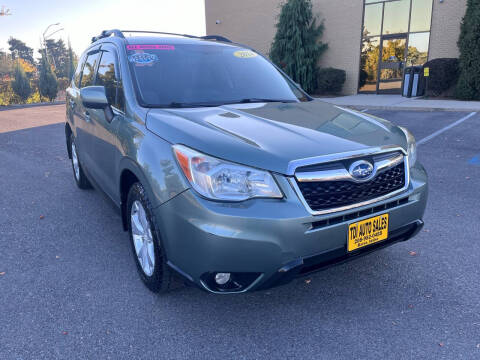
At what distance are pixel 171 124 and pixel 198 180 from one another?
0.53 m

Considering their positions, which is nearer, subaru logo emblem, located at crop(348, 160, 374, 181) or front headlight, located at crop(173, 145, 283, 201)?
front headlight, located at crop(173, 145, 283, 201)

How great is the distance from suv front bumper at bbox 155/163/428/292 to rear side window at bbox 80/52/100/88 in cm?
252

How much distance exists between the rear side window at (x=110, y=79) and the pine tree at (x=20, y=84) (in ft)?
105

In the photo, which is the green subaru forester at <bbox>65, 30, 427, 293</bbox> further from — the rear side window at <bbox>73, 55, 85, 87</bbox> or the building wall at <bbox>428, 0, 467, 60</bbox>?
the building wall at <bbox>428, 0, 467, 60</bbox>

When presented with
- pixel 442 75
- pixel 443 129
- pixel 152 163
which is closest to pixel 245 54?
pixel 152 163

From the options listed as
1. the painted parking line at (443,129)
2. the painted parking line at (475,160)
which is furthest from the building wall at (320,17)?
the painted parking line at (475,160)

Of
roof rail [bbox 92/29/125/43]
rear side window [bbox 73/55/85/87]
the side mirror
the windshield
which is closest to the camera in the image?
the side mirror

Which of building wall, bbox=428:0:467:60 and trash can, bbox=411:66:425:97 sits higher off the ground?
building wall, bbox=428:0:467:60

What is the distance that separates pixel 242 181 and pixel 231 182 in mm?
60

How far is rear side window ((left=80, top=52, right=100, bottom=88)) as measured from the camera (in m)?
4.09

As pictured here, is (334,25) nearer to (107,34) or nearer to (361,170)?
(107,34)

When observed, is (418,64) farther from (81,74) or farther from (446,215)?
(81,74)

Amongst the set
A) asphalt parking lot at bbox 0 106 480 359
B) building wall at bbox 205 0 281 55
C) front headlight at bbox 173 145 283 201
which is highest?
building wall at bbox 205 0 281 55

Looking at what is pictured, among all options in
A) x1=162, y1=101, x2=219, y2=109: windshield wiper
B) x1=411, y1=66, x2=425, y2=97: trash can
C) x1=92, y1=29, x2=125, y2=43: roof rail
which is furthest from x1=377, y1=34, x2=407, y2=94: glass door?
x1=162, y1=101, x2=219, y2=109: windshield wiper
